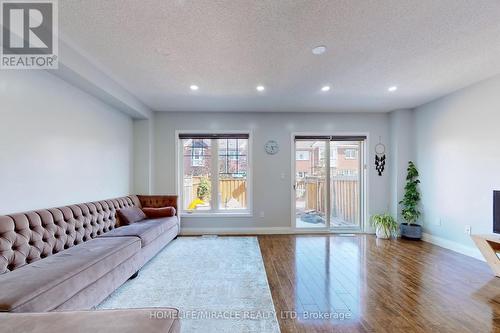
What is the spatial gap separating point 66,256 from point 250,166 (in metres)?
3.50

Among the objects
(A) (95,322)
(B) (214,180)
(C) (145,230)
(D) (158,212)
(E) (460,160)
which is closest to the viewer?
(A) (95,322)

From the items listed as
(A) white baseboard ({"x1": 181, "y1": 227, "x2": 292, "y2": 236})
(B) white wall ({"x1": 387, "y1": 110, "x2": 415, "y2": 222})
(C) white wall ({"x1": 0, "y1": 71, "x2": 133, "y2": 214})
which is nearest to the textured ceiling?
(C) white wall ({"x1": 0, "y1": 71, "x2": 133, "y2": 214})

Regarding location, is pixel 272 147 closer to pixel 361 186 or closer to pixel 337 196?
pixel 337 196

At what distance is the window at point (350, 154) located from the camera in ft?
18.0

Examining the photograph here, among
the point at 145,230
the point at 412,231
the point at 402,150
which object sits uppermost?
the point at 402,150

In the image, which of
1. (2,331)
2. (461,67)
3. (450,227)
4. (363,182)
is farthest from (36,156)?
(450,227)

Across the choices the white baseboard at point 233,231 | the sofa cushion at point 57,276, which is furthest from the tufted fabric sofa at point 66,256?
the white baseboard at point 233,231

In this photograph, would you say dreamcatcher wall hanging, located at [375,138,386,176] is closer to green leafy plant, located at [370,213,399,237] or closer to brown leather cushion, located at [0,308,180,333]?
green leafy plant, located at [370,213,399,237]

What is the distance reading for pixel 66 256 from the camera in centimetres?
227

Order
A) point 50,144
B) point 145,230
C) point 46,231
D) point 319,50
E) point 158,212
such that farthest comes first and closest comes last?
point 158,212, point 145,230, point 50,144, point 319,50, point 46,231

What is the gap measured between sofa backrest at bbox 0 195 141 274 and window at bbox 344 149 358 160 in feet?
15.4

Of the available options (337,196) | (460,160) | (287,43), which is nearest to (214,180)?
(337,196)

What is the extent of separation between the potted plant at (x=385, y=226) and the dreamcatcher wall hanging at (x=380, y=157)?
0.98 meters

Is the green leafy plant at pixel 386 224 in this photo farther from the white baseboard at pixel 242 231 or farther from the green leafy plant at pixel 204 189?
the green leafy plant at pixel 204 189
